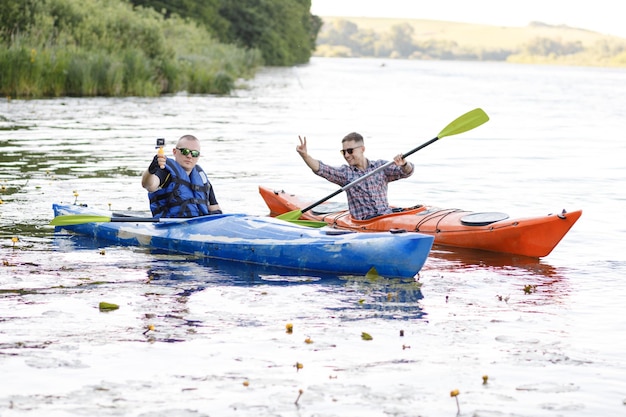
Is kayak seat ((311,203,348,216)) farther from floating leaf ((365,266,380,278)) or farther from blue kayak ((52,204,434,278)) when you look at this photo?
floating leaf ((365,266,380,278))

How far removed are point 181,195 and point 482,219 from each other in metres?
2.54

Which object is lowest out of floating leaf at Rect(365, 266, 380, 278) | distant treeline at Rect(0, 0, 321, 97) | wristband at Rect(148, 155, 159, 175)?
floating leaf at Rect(365, 266, 380, 278)

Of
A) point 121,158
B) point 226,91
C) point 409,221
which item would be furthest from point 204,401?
point 226,91

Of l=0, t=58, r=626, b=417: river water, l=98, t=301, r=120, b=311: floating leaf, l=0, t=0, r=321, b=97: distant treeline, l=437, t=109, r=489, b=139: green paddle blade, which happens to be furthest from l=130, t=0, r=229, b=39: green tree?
l=98, t=301, r=120, b=311: floating leaf

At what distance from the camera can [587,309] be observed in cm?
680

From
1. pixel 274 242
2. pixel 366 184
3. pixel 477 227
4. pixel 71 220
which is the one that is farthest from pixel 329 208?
pixel 71 220

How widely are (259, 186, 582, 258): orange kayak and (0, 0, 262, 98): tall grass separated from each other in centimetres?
1600

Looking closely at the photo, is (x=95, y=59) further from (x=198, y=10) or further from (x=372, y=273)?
(x=198, y=10)

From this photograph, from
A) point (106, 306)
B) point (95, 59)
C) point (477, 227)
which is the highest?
point (95, 59)

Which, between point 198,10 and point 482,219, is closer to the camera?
point 482,219

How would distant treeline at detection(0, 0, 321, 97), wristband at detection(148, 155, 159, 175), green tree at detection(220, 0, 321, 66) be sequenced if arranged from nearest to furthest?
wristband at detection(148, 155, 159, 175), distant treeline at detection(0, 0, 321, 97), green tree at detection(220, 0, 321, 66)

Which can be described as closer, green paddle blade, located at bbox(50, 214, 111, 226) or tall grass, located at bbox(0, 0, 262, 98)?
green paddle blade, located at bbox(50, 214, 111, 226)

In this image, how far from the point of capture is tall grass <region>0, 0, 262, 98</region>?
24.4 m

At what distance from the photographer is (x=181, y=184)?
8547 millimetres
